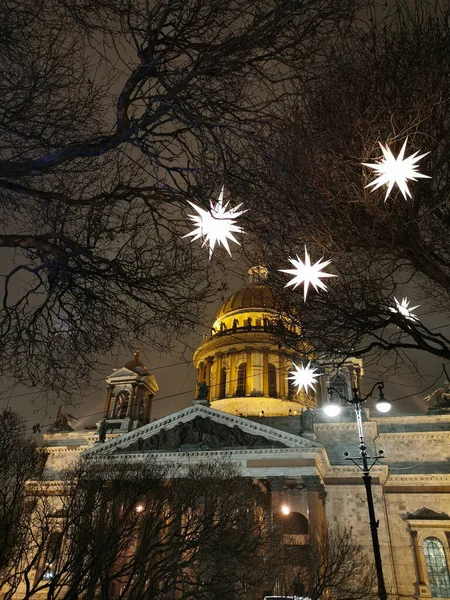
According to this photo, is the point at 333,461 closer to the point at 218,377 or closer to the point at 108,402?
the point at 218,377

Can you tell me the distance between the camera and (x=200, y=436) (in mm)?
27953

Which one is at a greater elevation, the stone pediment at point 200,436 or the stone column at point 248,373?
the stone column at point 248,373

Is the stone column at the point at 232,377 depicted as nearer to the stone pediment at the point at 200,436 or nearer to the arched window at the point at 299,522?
the stone pediment at the point at 200,436

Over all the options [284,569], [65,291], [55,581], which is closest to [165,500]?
[284,569]

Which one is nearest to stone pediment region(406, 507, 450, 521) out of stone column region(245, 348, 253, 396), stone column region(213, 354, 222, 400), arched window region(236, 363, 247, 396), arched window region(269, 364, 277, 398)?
arched window region(269, 364, 277, 398)

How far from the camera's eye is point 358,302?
7938mm

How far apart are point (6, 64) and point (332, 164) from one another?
3.99 m

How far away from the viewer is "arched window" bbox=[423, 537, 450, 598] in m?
25.7

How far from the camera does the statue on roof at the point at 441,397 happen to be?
32513 mm

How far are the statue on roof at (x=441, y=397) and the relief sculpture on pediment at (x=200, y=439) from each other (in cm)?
1361

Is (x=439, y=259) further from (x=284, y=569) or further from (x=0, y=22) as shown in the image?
(x=284, y=569)

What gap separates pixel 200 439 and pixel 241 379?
13632 millimetres

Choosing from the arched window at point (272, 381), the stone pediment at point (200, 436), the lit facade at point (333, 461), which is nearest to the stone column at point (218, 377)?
the arched window at point (272, 381)

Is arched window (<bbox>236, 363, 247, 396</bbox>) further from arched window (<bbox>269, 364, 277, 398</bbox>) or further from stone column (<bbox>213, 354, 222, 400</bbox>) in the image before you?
arched window (<bbox>269, 364, 277, 398</bbox>)
